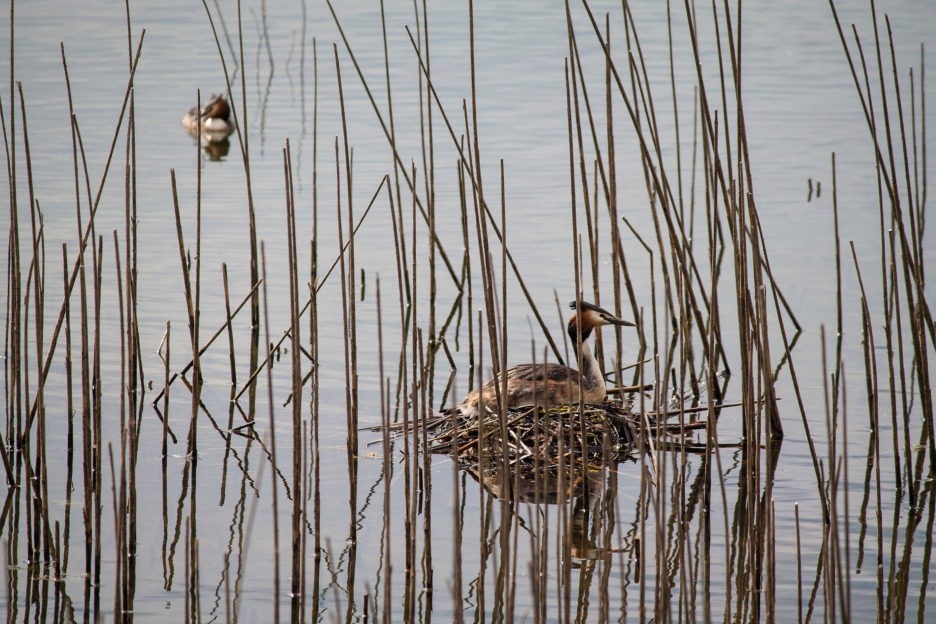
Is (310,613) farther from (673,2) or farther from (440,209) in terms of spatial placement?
(673,2)

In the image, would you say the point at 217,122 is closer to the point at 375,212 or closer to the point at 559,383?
the point at 375,212

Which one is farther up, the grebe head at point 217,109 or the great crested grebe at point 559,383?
the grebe head at point 217,109

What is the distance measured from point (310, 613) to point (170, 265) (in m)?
6.26

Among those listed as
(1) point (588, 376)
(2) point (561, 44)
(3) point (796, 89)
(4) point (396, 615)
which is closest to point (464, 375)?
(1) point (588, 376)

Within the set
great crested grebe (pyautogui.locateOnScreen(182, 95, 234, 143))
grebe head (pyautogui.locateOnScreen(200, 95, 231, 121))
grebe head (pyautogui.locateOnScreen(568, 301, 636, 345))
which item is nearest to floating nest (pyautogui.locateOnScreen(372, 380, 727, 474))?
grebe head (pyautogui.locateOnScreen(568, 301, 636, 345))

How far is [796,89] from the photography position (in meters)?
18.5

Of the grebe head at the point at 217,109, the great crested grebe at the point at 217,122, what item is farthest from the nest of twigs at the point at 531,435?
the great crested grebe at the point at 217,122

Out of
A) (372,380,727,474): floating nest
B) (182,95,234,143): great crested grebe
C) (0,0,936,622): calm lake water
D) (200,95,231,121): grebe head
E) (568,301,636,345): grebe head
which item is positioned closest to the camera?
(0,0,936,622): calm lake water

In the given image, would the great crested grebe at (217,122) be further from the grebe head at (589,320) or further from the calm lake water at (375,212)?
the grebe head at (589,320)

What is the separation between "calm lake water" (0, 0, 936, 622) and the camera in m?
5.87

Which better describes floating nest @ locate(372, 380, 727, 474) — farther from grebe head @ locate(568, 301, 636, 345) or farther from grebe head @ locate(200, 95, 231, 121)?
grebe head @ locate(200, 95, 231, 121)

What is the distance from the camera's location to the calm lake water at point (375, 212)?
5867 mm

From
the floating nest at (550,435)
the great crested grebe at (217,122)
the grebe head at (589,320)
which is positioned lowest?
the floating nest at (550,435)

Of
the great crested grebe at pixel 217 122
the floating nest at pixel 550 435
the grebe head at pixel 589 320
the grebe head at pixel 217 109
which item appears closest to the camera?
the floating nest at pixel 550 435
